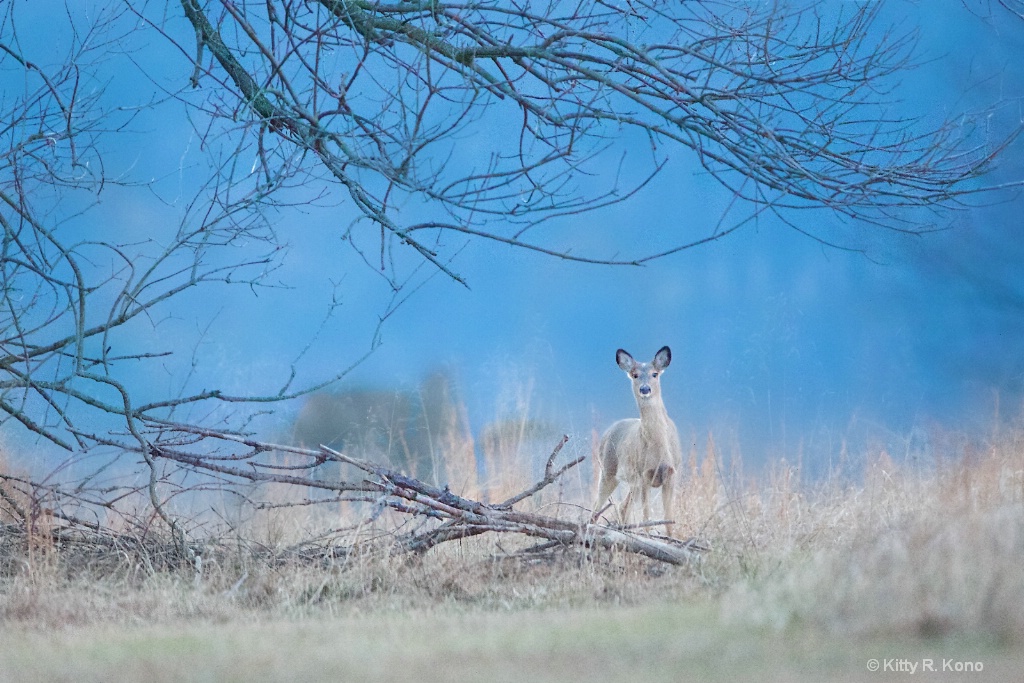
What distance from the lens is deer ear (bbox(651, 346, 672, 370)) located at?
590 cm

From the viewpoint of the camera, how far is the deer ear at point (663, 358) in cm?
590

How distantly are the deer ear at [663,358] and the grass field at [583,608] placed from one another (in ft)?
3.39

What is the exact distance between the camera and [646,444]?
236 inches

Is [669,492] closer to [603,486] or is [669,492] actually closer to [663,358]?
[603,486]

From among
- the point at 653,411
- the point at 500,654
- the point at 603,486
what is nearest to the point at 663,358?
the point at 653,411

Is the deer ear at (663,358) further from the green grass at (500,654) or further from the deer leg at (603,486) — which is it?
the green grass at (500,654)

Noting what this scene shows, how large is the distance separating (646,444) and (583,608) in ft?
6.45

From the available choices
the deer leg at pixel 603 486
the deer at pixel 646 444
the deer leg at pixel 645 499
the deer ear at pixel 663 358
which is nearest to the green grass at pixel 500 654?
the deer leg at pixel 645 499

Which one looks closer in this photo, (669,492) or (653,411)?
(669,492)

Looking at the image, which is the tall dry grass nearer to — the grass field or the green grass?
the grass field

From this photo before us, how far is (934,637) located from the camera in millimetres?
3445

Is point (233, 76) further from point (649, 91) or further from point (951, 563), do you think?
point (951, 563)

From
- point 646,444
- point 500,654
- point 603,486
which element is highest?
point 646,444

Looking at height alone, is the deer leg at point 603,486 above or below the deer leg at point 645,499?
above
